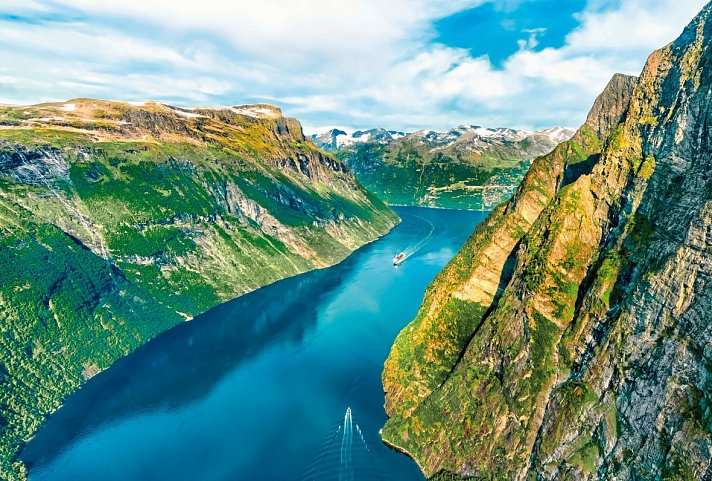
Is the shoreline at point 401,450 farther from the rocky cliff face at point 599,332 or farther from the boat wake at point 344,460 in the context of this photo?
the boat wake at point 344,460

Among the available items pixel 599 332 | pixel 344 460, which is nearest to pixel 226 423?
pixel 344 460

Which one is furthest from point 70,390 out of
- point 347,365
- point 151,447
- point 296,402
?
point 347,365

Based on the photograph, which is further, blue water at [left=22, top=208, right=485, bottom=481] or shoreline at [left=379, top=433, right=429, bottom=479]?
blue water at [left=22, top=208, right=485, bottom=481]

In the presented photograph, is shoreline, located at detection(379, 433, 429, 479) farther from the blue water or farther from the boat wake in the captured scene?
the boat wake

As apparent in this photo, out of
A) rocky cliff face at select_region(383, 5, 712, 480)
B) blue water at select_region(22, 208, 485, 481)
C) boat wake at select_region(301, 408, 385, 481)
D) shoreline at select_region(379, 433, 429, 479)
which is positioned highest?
rocky cliff face at select_region(383, 5, 712, 480)

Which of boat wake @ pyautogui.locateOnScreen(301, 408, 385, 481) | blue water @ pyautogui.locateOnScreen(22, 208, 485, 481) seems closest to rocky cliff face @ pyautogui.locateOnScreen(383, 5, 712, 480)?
boat wake @ pyautogui.locateOnScreen(301, 408, 385, 481)

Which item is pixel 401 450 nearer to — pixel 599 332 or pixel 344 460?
pixel 344 460

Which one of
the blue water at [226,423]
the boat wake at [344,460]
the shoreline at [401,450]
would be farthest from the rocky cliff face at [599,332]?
the blue water at [226,423]

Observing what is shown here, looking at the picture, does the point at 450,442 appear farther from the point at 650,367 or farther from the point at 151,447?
the point at 151,447
